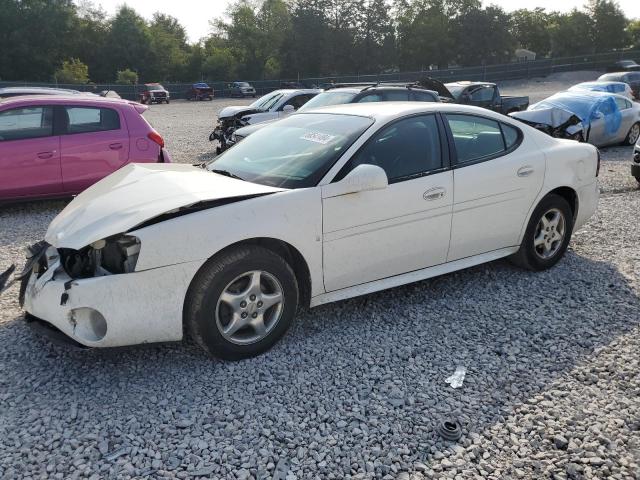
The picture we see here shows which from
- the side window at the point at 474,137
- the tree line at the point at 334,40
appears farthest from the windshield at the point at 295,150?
the tree line at the point at 334,40

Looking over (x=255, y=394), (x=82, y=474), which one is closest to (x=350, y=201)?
(x=255, y=394)

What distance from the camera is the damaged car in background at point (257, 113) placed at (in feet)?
42.2

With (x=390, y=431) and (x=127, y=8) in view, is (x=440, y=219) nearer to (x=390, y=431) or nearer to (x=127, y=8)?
(x=390, y=431)

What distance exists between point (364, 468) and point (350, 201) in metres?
1.81

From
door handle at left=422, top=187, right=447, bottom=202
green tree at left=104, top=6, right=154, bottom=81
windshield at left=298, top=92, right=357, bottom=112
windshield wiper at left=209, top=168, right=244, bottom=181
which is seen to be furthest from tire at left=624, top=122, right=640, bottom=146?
green tree at left=104, top=6, right=154, bottom=81

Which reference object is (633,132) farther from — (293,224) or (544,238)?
(293,224)

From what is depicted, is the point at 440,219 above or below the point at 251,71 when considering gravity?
below

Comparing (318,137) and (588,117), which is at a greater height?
(588,117)

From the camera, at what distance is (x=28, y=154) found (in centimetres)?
738

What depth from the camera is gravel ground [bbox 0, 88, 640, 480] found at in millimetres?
2738

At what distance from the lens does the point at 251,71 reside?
71188mm

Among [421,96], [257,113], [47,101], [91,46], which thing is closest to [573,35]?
[91,46]

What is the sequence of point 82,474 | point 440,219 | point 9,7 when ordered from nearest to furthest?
point 82,474
point 440,219
point 9,7

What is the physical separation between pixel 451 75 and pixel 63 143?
147 ft
